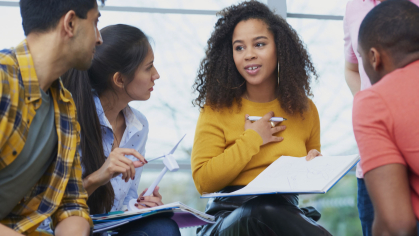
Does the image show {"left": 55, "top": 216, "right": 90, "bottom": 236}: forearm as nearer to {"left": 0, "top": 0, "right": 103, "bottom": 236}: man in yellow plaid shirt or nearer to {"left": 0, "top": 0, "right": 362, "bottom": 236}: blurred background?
{"left": 0, "top": 0, "right": 103, "bottom": 236}: man in yellow plaid shirt

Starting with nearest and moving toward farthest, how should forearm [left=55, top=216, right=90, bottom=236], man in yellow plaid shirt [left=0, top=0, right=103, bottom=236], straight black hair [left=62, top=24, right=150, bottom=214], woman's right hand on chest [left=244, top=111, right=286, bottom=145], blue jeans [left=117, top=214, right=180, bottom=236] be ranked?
man in yellow plaid shirt [left=0, top=0, right=103, bottom=236] → forearm [left=55, top=216, right=90, bottom=236] → blue jeans [left=117, top=214, right=180, bottom=236] → straight black hair [left=62, top=24, right=150, bottom=214] → woman's right hand on chest [left=244, top=111, right=286, bottom=145]

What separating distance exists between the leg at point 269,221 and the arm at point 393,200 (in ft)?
1.50

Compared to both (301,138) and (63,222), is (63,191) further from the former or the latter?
(301,138)

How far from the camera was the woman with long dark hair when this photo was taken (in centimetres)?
144

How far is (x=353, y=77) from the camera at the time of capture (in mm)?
1832

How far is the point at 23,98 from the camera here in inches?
38.5

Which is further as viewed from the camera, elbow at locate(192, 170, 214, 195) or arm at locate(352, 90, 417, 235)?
elbow at locate(192, 170, 214, 195)

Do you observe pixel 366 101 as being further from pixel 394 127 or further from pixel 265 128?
pixel 265 128

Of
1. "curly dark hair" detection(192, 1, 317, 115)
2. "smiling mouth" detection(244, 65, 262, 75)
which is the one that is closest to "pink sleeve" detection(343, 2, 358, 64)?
"curly dark hair" detection(192, 1, 317, 115)

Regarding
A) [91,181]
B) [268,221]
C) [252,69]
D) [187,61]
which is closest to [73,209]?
[91,181]

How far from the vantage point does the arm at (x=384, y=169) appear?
33.8 inches

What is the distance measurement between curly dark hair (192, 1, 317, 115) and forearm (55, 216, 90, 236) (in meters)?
0.83

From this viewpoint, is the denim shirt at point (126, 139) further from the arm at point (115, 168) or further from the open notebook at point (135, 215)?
the open notebook at point (135, 215)

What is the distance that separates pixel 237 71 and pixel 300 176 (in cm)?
69
